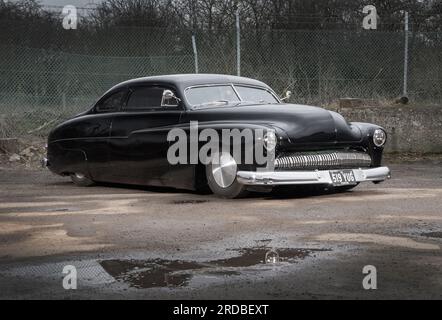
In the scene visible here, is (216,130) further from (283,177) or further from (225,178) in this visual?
(283,177)

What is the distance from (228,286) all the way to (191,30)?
12.2 meters

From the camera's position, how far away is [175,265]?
5445 mm

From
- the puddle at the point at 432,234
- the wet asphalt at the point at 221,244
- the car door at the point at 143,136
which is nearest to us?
the wet asphalt at the point at 221,244

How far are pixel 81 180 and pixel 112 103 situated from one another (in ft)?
3.95

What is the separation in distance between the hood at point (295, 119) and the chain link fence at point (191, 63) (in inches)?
265

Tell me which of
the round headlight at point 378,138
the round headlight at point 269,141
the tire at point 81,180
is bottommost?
the tire at point 81,180

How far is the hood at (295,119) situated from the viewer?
29.4 ft

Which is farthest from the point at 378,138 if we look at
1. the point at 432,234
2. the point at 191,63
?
the point at 191,63

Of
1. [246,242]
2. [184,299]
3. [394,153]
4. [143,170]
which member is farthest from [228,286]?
[394,153]

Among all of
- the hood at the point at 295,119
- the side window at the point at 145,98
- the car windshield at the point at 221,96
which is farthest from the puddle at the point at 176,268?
the side window at the point at 145,98

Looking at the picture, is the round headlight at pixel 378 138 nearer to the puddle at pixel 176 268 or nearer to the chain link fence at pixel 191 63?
the puddle at pixel 176 268

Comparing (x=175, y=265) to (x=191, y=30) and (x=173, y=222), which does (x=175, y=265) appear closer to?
(x=173, y=222)

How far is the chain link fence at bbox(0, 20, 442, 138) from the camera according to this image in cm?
1625

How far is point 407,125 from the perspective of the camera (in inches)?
623
